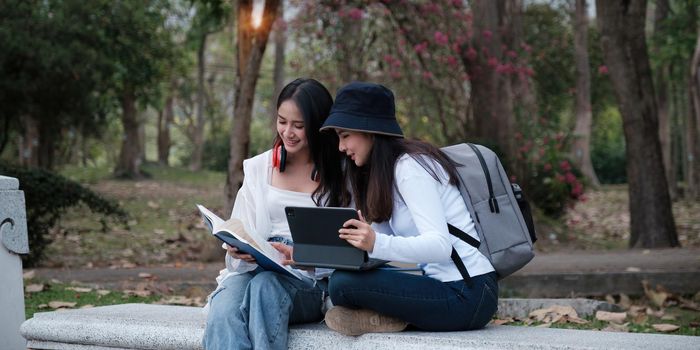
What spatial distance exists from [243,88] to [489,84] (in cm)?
498

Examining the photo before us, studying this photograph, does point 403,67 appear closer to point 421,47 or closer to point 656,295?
point 421,47

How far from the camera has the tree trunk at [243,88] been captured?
10719 millimetres

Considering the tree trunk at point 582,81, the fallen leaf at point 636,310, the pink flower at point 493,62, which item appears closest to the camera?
the fallen leaf at point 636,310

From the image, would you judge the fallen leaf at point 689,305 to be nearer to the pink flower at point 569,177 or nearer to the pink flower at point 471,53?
the pink flower at point 569,177

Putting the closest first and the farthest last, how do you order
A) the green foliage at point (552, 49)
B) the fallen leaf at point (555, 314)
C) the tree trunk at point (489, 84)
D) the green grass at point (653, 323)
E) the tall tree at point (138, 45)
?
the green grass at point (653, 323)
the fallen leaf at point (555, 314)
the tree trunk at point (489, 84)
the tall tree at point (138, 45)
the green foliage at point (552, 49)

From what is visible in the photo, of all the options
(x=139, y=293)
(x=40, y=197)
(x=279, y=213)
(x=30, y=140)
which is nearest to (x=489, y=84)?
(x=40, y=197)

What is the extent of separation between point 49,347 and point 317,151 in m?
1.67

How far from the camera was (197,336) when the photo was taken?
4.40 metres

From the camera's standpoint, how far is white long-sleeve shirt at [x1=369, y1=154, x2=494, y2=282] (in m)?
3.81

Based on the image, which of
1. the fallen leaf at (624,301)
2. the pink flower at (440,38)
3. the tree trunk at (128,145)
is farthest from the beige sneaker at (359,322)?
the tree trunk at (128,145)

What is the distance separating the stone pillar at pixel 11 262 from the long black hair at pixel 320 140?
171 cm

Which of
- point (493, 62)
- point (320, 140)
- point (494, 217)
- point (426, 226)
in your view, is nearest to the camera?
point (426, 226)

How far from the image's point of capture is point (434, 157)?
403 cm

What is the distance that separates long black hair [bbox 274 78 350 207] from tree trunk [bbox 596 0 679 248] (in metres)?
8.04
